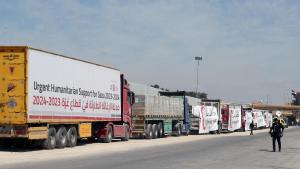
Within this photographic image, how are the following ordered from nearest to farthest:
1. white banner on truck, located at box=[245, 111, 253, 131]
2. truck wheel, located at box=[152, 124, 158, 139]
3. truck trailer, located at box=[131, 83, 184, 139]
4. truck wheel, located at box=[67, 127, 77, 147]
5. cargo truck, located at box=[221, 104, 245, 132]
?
1. truck wheel, located at box=[67, 127, 77, 147]
2. truck trailer, located at box=[131, 83, 184, 139]
3. truck wheel, located at box=[152, 124, 158, 139]
4. cargo truck, located at box=[221, 104, 245, 132]
5. white banner on truck, located at box=[245, 111, 253, 131]

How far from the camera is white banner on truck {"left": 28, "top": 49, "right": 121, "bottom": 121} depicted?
74.9 feet

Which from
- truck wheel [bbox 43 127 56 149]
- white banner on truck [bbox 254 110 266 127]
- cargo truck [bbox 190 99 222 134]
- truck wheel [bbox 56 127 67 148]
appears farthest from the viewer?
white banner on truck [bbox 254 110 266 127]

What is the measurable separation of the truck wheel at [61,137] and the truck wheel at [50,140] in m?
0.32

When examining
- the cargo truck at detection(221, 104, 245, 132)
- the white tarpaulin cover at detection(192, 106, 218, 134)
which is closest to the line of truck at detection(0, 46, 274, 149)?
the white tarpaulin cover at detection(192, 106, 218, 134)

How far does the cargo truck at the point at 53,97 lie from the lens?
22.4m

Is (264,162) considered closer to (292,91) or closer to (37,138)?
(37,138)

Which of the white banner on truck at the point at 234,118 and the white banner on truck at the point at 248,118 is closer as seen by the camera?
the white banner on truck at the point at 234,118

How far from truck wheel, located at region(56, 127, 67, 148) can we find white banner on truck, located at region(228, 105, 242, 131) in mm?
36171

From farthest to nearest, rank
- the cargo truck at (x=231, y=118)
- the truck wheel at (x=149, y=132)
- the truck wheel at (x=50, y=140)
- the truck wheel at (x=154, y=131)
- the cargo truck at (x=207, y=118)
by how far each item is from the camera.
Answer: the cargo truck at (x=231, y=118)
the cargo truck at (x=207, y=118)
the truck wheel at (x=154, y=131)
the truck wheel at (x=149, y=132)
the truck wheel at (x=50, y=140)

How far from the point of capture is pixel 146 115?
3775cm

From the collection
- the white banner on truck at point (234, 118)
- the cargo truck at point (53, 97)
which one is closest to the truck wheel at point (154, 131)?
the cargo truck at point (53, 97)

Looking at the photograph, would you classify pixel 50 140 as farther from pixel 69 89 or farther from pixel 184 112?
pixel 184 112

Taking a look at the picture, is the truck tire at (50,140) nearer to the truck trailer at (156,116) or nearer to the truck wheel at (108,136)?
the truck wheel at (108,136)

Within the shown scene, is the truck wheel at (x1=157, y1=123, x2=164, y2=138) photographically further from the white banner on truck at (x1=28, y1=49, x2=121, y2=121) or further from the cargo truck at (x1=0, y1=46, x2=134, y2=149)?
the cargo truck at (x1=0, y1=46, x2=134, y2=149)
